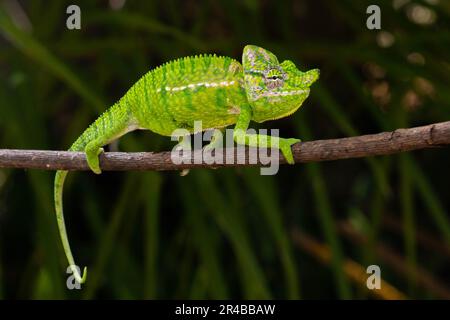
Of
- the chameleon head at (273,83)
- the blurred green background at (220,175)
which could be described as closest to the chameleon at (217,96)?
the chameleon head at (273,83)

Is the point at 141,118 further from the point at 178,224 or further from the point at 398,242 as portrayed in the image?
the point at 398,242

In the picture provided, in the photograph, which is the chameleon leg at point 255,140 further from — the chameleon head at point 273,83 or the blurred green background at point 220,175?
the blurred green background at point 220,175

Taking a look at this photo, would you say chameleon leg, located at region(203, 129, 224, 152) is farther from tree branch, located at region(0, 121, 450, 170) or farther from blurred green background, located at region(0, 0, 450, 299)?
blurred green background, located at region(0, 0, 450, 299)

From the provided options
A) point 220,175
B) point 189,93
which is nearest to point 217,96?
point 189,93

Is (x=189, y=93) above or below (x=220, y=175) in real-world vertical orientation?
below

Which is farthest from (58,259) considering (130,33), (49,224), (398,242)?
(398,242)

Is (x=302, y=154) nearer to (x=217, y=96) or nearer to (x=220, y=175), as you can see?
(x=217, y=96)
